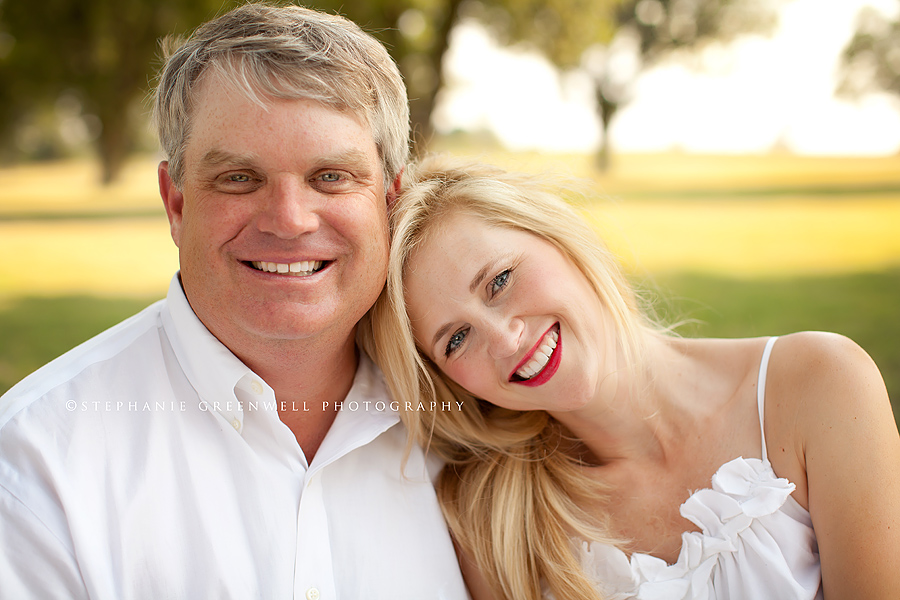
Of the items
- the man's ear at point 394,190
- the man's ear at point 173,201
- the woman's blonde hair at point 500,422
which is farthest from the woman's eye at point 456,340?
the man's ear at point 173,201

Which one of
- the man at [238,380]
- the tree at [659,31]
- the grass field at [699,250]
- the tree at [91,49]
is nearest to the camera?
the man at [238,380]

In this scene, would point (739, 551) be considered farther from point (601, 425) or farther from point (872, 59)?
point (872, 59)

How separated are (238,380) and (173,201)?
68cm

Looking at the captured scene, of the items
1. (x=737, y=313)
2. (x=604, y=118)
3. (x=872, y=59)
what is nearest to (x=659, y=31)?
(x=604, y=118)

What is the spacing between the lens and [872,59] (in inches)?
514

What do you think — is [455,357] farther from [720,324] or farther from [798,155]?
[798,155]

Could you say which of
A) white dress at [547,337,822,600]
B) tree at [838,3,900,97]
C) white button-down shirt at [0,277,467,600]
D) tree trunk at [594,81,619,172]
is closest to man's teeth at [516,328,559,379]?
white button-down shirt at [0,277,467,600]

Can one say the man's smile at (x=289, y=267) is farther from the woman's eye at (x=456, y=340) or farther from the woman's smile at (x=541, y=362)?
the woman's smile at (x=541, y=362)

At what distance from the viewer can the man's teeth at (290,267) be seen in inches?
82.8

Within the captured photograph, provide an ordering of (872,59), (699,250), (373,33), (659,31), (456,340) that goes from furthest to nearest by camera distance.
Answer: (659,31) → (872,59) → (699,250) → (373,33) → (456,340)

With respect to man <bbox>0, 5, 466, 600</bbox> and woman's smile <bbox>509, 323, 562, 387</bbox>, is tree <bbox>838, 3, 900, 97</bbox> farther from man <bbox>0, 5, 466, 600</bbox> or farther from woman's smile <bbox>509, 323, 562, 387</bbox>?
man <bbox>0, 5, 466, 600</bbox>

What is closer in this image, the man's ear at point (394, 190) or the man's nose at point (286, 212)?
the man's nose at point (286, 212)

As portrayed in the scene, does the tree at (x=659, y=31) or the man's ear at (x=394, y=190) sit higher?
the tree at (x=659, y=31)

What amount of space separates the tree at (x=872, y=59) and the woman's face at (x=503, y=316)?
13675mm
